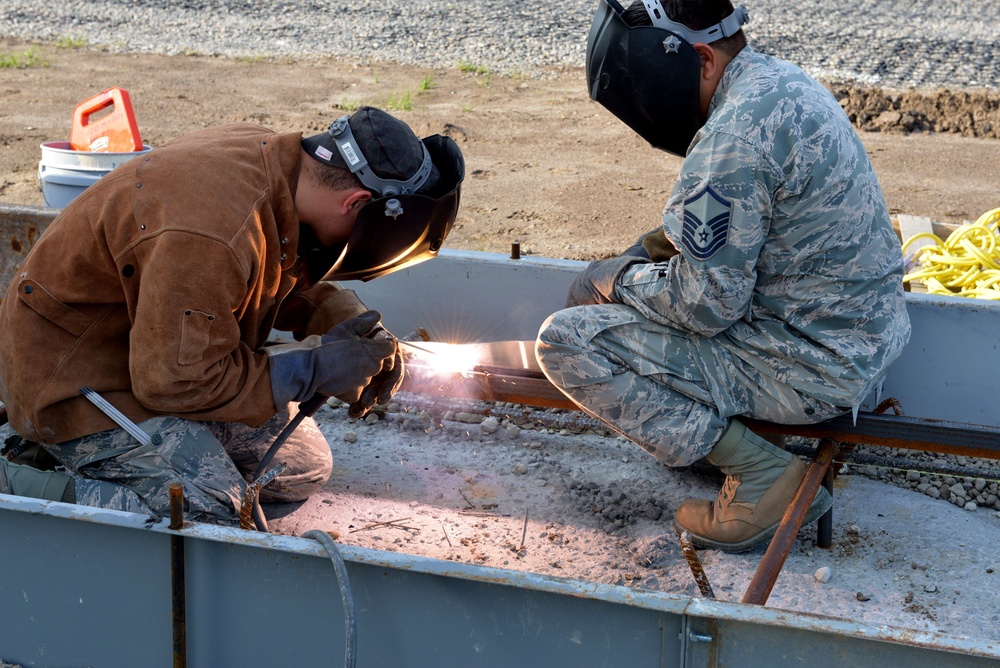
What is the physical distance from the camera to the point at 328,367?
3.04 meters

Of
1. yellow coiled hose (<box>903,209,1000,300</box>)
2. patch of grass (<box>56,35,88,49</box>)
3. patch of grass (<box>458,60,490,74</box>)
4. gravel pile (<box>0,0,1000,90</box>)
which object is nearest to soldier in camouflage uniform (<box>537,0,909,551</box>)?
yellow coiled hose (<box>903,209,1000,300</box>)

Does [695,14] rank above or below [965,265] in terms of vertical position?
above

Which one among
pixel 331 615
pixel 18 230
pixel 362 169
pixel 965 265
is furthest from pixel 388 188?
pixel 965 265

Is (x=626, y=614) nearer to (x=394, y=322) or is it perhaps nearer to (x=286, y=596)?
(x=286, y=596)

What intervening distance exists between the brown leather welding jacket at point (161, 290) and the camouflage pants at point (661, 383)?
35.9 inches

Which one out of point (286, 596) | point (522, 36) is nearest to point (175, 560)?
point (286, 596)

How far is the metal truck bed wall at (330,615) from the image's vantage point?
7.02 feet

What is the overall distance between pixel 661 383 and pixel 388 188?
1070mm

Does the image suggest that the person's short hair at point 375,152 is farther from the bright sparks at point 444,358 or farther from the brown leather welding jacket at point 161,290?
the bright sparks at point 444,358

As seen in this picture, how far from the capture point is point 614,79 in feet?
10.0

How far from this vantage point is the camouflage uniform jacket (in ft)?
9.25

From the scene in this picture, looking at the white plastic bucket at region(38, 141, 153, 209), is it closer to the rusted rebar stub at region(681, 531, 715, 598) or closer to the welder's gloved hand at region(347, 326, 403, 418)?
the welder's gloved hand at region(347, 326, 403, 418)

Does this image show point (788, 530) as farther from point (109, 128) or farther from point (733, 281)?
point (109, 128)

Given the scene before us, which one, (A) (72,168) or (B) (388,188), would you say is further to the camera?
(A) (72,168)
